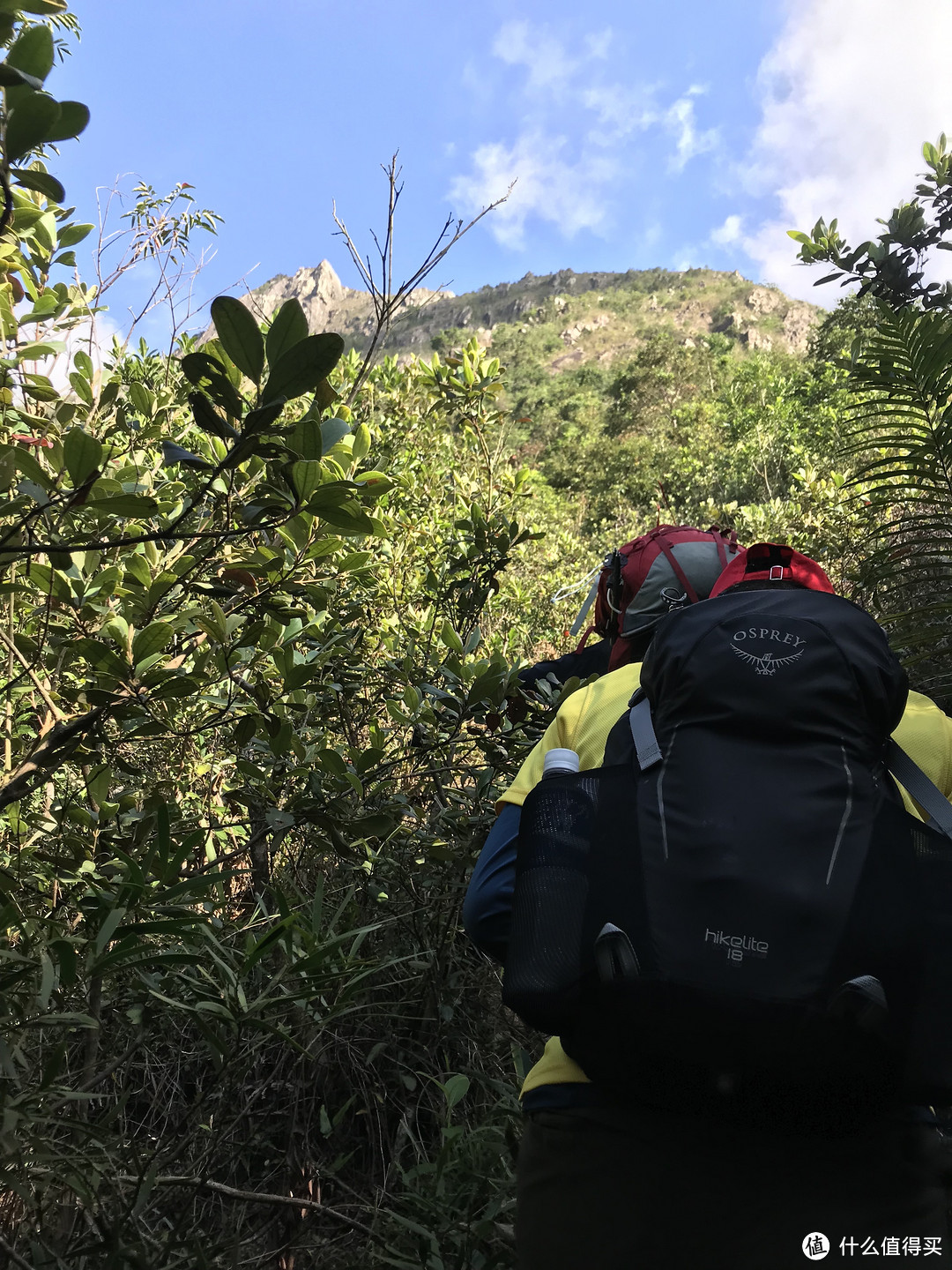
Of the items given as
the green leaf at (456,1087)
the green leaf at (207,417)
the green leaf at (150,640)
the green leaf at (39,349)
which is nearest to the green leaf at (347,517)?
the green leaf at (207,417)

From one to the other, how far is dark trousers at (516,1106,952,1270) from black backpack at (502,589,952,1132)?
0.04 m

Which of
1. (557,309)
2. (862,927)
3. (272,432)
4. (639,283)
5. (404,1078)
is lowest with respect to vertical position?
(404,1078)

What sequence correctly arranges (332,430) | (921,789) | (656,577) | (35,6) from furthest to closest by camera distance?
(656,577), (332,430), (921,789), (35,6)

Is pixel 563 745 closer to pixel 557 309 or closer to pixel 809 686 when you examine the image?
pixel 809 686

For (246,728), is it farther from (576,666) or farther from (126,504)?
(576,666)

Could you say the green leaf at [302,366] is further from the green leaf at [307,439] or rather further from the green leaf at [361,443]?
the green leaf at [361,443]

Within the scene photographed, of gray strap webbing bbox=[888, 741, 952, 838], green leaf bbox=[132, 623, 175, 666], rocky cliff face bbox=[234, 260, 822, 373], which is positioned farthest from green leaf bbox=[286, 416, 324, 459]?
rocky cliff face bbox=[234, 260, 822, 373]

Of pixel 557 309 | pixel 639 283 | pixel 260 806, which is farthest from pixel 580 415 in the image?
pixel 639 283

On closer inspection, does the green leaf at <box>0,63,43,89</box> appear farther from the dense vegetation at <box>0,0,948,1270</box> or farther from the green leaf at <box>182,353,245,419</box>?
the green leaf at <box>182,353,245,419</box>

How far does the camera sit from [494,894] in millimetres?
1119

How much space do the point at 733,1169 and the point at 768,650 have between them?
569mm

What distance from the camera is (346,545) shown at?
70.0 inches

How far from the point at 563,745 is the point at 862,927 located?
0.50m

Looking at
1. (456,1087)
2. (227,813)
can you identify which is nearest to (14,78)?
(456,1087)
